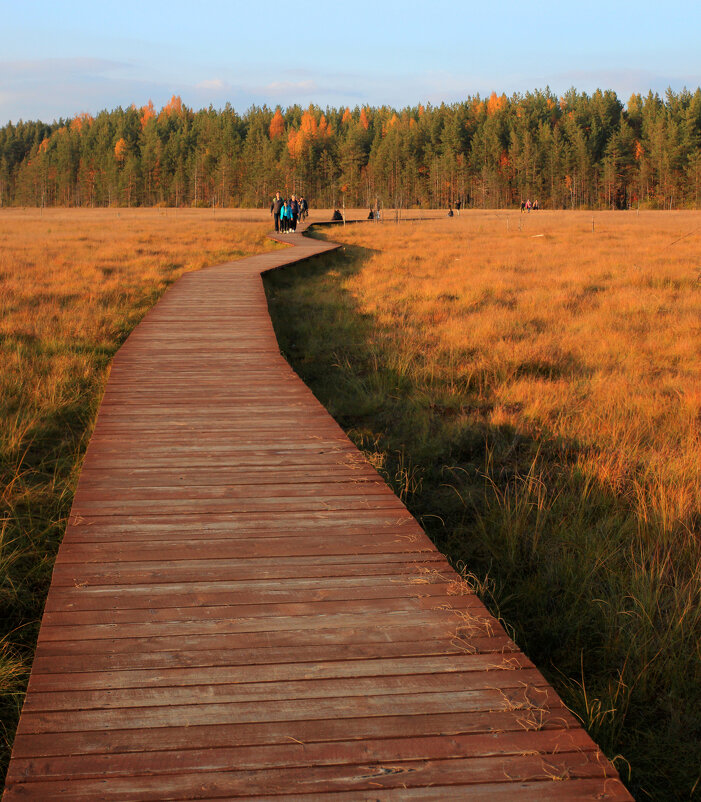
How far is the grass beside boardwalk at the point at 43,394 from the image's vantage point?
341 cm

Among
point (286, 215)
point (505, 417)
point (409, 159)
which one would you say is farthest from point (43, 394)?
point (409, 159)

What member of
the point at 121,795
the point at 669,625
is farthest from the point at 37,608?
the point at 669,625

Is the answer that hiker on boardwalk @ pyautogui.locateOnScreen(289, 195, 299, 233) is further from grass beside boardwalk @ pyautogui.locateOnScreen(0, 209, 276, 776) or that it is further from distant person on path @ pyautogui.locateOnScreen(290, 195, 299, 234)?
grass beside boardwalk @ pyautogui.locateOnScreen(0, 209, 276, 776)

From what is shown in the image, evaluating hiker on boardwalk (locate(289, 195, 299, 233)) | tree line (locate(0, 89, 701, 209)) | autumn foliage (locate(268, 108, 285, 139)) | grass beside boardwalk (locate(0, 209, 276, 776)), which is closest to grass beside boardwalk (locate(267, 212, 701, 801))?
grass beside boardwalk (locate(0, 209, 276, 776))

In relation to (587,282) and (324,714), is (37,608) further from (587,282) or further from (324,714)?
(587,282)

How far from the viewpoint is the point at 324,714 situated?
2057mm

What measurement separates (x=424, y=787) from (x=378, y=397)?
5.53 metres

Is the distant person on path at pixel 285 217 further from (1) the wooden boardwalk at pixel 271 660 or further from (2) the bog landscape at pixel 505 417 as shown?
(1) the wooden boardwalk at pixel 271 660

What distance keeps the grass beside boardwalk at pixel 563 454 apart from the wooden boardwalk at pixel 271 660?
0.39m

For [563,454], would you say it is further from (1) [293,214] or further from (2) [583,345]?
(1) [293,214]

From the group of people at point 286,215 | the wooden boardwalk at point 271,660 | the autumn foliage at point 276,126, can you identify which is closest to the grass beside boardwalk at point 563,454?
the wooden boardwalk at point 271,660

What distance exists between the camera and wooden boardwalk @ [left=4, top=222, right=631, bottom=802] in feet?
6.02

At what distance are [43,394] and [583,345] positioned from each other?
22.6ft

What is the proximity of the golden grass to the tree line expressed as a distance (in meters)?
74.6
